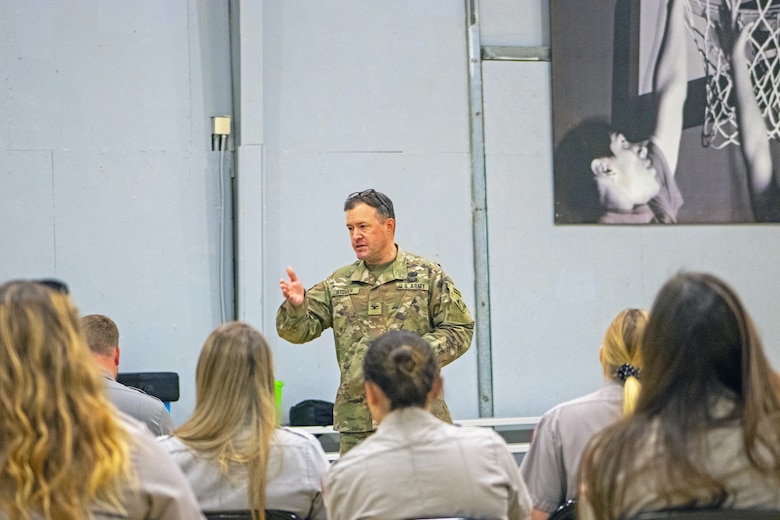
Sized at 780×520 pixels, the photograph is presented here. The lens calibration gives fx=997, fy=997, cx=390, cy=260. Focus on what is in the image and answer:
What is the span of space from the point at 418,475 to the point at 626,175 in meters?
4.16

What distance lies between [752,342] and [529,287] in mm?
4273

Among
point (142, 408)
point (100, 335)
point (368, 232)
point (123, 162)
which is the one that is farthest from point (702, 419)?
point (123, 162)

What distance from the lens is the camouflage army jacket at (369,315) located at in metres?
4.12

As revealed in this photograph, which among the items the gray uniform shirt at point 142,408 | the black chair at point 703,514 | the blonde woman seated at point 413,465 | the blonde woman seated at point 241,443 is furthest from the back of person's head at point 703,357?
the gray uniform shirt at point 142,408

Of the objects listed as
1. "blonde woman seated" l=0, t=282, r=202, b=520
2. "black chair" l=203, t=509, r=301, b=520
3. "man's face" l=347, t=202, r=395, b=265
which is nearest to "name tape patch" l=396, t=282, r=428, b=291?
"man's face" l=347, t=202, r=395, b=265

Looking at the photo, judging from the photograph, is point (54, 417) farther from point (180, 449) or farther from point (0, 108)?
point (0, 108)

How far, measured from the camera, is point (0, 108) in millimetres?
5336

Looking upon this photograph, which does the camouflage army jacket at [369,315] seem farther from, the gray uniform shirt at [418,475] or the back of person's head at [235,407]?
the gray uniform shirt at [418,475]

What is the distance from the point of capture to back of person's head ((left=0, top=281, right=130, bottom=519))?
149cm

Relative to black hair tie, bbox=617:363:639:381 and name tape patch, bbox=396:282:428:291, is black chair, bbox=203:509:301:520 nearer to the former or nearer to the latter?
black hair tie, bbox=617:363:639:381

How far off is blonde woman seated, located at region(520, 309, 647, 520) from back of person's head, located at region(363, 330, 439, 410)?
2.01ft

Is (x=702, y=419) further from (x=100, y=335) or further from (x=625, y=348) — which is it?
(x=100, y=335)

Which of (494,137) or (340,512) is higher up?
(494,137)

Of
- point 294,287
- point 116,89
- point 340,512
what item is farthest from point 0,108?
point 340,512
